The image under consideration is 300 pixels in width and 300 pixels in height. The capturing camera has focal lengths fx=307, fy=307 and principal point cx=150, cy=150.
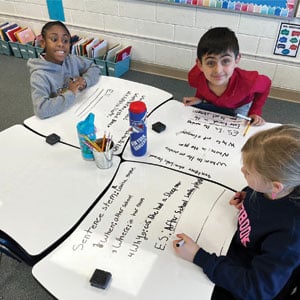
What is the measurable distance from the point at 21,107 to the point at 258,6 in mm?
2239

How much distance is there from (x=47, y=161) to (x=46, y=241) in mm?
381

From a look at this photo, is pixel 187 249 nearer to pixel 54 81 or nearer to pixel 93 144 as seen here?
Result: pixel 93 144

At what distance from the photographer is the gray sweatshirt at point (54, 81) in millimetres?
1437

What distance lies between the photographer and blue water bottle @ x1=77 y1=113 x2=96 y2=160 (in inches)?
45.1

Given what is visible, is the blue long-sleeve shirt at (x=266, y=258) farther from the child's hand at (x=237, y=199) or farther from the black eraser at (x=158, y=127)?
the black eraser at (x=158, y=127)

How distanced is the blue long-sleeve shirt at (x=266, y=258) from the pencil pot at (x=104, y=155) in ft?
1.57

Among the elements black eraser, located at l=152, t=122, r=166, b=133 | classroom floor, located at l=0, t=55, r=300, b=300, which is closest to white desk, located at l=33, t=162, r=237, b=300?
black eraser, located at l=152, t=122, r=166, b=133

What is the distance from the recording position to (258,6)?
2.48m

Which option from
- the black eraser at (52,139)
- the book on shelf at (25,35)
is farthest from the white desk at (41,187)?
the book on shelf at (25,35)

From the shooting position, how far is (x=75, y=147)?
1268 millimetres

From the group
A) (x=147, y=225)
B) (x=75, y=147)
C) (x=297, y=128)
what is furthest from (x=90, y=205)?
(x=297, y=128)

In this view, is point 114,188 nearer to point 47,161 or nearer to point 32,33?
point 47,161

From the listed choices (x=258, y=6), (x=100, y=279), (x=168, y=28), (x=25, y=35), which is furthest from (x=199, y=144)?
(x=25, y=35)

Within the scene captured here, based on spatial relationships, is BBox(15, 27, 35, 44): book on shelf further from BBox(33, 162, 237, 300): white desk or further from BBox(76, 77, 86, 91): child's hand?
BBox(33, 162, 237, 300): white desk
